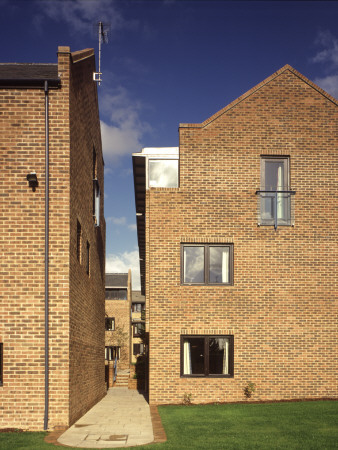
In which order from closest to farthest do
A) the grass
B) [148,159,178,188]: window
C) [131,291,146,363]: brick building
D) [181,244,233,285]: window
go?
the grass, [181,244,233,285]: window, [148,159,178,188]: window, [131,291,146,363]: brick building

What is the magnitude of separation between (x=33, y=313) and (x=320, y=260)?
366 inches

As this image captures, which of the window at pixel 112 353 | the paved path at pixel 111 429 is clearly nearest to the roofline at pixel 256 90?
the paved path at pixel 111 429

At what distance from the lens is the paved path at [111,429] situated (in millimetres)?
9312

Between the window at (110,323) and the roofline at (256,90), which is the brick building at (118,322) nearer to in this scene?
the window at (110,323)

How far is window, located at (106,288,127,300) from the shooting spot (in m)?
44.5

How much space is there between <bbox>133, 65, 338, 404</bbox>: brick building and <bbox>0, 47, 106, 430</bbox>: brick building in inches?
168

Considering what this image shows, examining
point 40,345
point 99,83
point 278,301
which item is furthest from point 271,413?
point 99,83

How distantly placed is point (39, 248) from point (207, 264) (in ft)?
20.6

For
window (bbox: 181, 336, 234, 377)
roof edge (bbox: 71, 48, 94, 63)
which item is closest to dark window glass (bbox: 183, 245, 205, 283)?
window (bbox: 181, 336, 234, 377)

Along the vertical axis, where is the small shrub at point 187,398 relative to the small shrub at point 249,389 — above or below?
below

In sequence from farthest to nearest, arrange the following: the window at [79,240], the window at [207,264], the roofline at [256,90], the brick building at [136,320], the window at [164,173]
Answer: the brick building at [136,320], the window at [164,173], the roofline at [256,90], the window at [207,264], the window at [79,240]

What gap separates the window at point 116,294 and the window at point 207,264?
97.0ft

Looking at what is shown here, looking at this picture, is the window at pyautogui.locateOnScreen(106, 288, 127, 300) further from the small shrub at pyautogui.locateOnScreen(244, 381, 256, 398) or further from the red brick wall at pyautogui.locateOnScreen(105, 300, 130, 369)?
the small shrub at pyautogui.locateOnScreen(244, 381, 256, 398)

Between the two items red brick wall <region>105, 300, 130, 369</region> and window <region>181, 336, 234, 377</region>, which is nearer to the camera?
window <region>181, 336, 234, 377</region>
